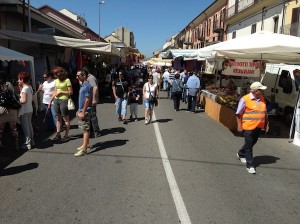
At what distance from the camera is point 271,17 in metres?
23.4

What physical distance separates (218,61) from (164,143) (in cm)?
636

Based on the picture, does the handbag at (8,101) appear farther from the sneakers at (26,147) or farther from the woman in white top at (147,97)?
the woman in white top at (147,97)

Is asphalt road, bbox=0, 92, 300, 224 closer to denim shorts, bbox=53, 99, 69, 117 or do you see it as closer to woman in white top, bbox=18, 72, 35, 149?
woman in white top, bbox=18, 72, 35, 149

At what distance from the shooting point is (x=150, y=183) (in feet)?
17.4

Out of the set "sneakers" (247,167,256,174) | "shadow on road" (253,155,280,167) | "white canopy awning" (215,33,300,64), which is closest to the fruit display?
"white canopy awning" (215,33,300,64)

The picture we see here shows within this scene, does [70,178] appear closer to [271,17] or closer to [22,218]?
[22,218]

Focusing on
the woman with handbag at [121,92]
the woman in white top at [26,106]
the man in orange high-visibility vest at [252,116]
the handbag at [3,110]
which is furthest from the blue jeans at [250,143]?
the woman with handbag at [121,92]

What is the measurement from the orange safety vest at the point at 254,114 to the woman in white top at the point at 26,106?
14.6 feet

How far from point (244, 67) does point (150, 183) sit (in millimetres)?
8149

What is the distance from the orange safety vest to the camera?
606cm

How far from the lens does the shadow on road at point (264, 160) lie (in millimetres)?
6837

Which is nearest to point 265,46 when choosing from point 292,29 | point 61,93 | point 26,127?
point 61,93

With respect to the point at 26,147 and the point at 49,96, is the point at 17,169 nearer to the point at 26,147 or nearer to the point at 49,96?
the point at 26,147

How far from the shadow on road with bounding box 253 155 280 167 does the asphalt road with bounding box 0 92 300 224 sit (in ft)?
0.07
